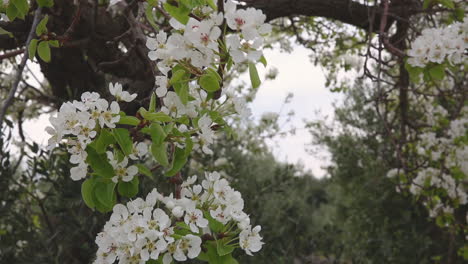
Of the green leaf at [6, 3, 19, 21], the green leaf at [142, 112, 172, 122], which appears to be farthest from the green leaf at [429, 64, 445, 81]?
the green leaf at [6, 3, 19, 21]

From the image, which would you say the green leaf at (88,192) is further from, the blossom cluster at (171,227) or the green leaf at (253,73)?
the green leaf at (253,73)

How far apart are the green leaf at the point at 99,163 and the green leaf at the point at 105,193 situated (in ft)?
0.18

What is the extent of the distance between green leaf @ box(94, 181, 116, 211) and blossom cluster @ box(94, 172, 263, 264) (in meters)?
0.03

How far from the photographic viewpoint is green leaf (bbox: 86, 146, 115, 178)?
105cm

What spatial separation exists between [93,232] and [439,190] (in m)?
2.58

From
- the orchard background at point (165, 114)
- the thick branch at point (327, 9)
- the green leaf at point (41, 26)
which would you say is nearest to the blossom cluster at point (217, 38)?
the orchard background at point (165, 114)

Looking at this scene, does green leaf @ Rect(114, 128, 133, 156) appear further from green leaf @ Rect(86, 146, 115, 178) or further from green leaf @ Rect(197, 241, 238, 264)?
green leaf @ Rect(197, 241, 238, 264)

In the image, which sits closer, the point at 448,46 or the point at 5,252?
the point at 448,46

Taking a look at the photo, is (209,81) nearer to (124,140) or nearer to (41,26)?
(124,140)

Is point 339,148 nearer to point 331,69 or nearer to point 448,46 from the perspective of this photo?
point 331,69

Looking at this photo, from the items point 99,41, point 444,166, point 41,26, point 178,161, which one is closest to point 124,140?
point 178,161

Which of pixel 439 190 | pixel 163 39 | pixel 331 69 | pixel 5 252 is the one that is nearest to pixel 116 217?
pixel 163 39

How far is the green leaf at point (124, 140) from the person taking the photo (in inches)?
39.5

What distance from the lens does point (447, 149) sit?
3.54 meters
